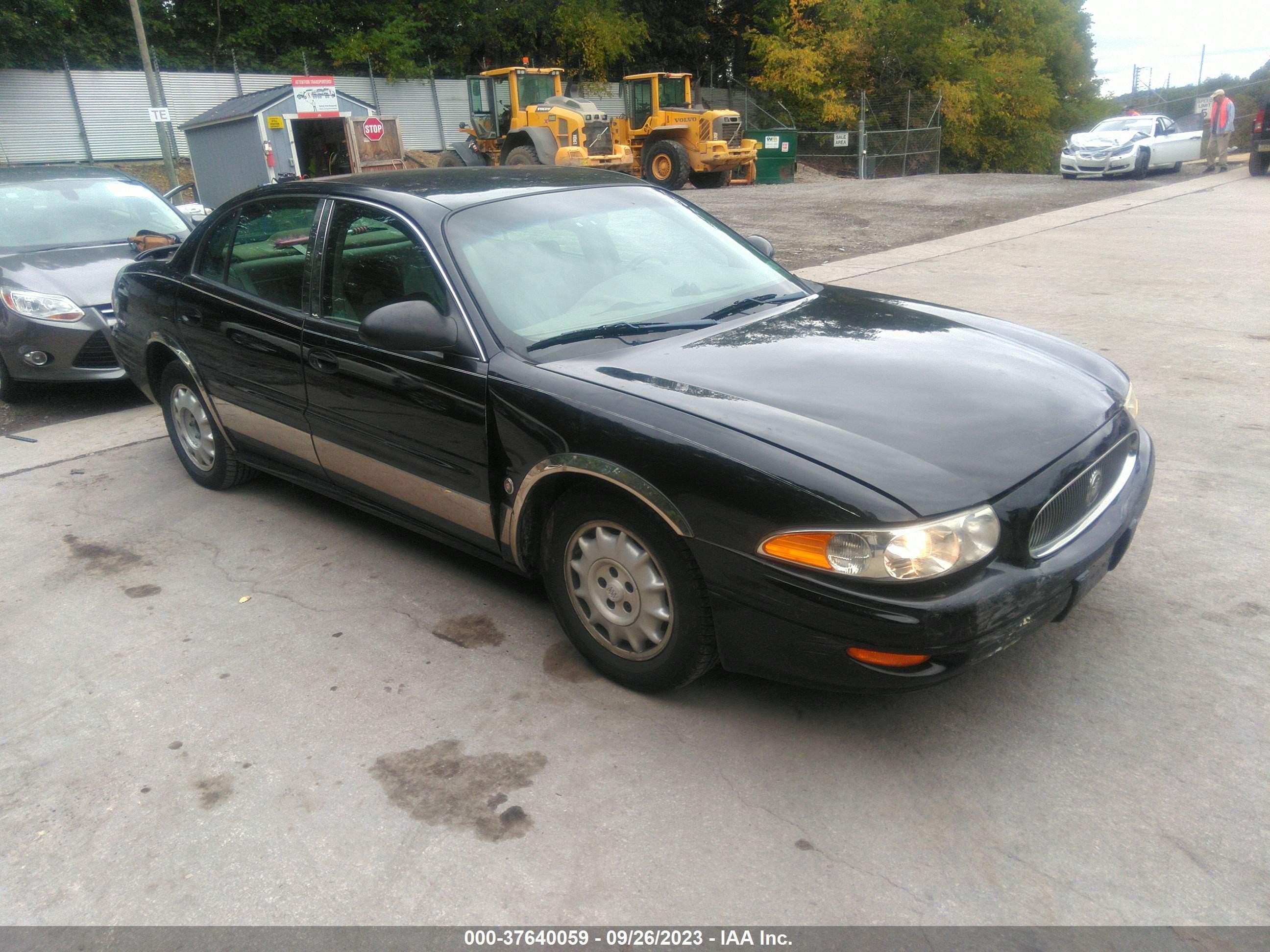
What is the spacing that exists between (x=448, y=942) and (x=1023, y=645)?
6.83 feet

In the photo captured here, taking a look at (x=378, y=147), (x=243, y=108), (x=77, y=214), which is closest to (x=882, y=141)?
(x=378, y=147)

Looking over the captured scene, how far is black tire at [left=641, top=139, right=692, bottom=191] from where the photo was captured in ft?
79.4

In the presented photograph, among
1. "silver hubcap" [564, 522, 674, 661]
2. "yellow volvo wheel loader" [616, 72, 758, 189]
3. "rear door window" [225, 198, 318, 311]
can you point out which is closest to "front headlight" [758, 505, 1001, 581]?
"silver hubcap" [564, 522, 674, 661]

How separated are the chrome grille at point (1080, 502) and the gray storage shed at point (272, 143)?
20049mm

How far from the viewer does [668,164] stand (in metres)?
24.4

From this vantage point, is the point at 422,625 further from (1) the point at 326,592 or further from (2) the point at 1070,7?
(2) the point at 1070,7

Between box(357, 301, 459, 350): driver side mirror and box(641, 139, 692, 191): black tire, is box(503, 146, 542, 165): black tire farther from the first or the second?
box(357, 301, 459, 350): driver side mirror

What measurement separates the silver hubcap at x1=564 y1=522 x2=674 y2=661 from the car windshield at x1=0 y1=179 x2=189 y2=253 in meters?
6.28

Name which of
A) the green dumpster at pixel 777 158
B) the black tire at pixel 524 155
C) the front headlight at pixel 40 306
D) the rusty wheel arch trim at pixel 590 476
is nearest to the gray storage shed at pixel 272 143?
the black tire at pixel 524 155

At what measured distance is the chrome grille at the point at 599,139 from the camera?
2322cm

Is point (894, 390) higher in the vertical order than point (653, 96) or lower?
lower

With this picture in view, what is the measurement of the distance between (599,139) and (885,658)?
22.6 metres

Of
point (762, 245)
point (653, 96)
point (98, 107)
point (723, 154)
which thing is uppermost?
point (98, 107)

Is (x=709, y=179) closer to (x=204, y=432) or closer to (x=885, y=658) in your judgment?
(x=204, y=432)
